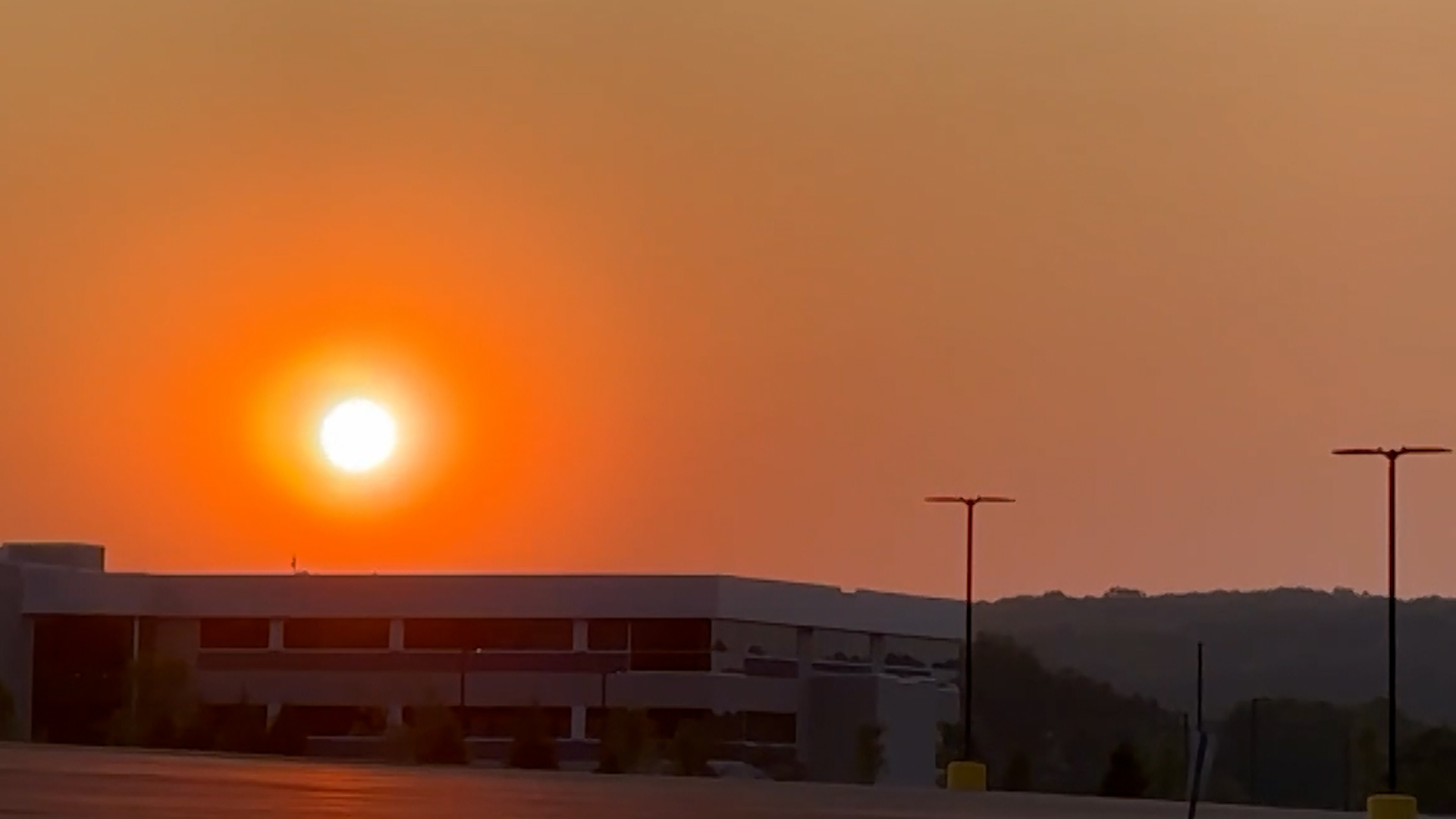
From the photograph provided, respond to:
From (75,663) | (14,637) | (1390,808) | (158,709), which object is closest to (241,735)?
(158,709)

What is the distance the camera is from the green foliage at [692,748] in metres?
97.7

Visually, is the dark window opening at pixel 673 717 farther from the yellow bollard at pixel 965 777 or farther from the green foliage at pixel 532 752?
the yellow bollard at pixel 965 777

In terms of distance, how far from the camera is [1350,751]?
98.9 meters

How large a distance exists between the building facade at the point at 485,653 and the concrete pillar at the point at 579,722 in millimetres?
75

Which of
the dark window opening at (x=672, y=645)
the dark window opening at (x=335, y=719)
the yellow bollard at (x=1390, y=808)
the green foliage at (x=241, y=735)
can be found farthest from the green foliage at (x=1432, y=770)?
the yellow bollard at (x=1390, y=808)

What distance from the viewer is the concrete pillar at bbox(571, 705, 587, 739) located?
370ft

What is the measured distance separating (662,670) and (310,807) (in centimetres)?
8408

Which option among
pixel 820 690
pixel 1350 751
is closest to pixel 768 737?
pixel 820 690

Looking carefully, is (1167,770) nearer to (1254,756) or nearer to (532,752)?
(1254,756)

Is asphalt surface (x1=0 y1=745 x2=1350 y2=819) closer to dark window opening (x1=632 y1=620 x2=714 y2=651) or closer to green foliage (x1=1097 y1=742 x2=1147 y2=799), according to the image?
green foliage (x1=1097 y1=742 x2=1147 y2=799)

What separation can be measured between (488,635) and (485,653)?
0.89m

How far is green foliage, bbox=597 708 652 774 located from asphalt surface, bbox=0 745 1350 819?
92.0ft

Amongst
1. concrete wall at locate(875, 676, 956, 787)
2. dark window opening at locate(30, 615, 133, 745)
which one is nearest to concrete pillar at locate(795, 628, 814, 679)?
concrete wall at locate(875, 676, 956, 787)

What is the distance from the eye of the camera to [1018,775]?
93.6 m
